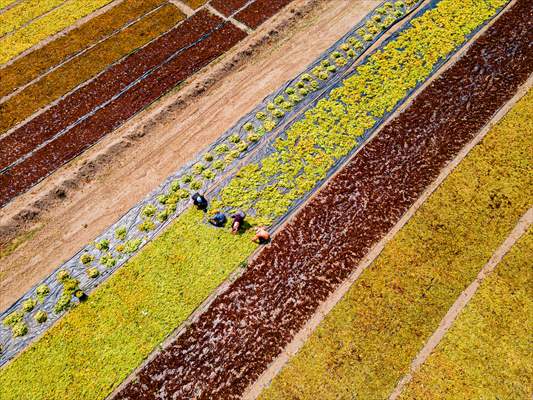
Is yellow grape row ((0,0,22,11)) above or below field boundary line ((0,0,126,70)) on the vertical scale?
above

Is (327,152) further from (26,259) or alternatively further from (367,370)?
(26,259)

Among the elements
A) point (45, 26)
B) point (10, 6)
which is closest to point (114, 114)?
point (45, 26)

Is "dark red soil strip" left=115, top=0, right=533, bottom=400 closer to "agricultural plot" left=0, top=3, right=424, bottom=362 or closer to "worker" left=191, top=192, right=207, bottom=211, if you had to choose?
"worker" left=191, top=192, right=207, bottom=211

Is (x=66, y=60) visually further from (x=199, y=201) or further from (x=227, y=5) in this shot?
(x=199, y=201)

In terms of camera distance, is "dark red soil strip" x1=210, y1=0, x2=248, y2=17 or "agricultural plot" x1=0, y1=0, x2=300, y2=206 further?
"dark red soil strip" x1=210, y1=0, x2=248, y2=17

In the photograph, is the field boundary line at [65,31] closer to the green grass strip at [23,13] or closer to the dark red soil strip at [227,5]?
the green grass strip at [23,13]

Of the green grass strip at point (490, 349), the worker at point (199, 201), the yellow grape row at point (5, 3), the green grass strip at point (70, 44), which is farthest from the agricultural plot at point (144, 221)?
the yellow grape row at point (5, 3)

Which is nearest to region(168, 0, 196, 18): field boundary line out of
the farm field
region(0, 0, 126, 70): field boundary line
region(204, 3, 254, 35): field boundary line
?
the farm field
